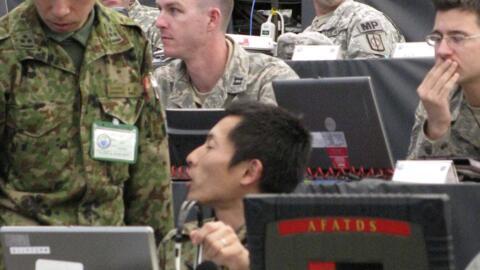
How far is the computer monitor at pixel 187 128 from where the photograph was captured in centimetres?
511

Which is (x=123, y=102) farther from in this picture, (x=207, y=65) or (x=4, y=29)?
(x=207, y=65)

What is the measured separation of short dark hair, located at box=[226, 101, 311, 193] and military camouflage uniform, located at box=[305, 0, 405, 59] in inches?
133

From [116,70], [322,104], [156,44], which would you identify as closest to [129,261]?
[116,70]

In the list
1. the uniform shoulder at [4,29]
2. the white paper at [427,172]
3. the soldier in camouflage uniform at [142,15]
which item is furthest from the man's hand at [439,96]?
the soldier in camouflage uniform at [142,15]

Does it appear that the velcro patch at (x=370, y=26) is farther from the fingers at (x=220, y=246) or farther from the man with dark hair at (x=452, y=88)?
the fingers at (x=220, y=246)

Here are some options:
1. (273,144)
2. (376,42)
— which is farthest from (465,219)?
(376,42)

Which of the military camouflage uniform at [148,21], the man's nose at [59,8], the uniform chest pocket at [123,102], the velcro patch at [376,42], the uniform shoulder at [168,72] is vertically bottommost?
the military camouflage uniform at [148,21]

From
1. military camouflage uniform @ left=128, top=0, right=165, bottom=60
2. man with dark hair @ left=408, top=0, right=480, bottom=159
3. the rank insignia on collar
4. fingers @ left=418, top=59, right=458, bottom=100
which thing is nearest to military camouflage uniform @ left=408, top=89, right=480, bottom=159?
man with dark hair @ left=408, top=0, right=480, bottom=159

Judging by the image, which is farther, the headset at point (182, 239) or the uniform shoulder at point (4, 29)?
the uniform shoulder at point (4, 29)

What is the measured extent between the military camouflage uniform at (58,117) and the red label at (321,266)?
164cm

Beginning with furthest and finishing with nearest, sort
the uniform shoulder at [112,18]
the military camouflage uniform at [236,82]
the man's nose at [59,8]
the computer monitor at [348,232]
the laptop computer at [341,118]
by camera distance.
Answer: the military camouflage uniform at [236,82], the laptop computer at [341,118], the uniform shoulder at [112,18], the man's nose at [59,8], the computer monitor at [348,232]

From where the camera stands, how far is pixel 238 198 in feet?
12.4

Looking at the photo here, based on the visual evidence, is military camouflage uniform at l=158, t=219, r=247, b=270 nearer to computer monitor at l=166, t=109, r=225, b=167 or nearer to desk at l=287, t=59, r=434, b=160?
computer monitor at l=166, t=109, r=225, b=167

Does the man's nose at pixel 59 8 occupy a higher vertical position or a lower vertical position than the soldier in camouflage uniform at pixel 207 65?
higher
